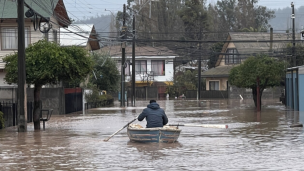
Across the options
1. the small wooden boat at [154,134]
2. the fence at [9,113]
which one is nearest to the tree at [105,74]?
the fence at [9,113]

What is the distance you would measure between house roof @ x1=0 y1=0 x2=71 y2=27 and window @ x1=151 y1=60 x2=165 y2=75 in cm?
3850

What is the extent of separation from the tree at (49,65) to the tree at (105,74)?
3206 cm

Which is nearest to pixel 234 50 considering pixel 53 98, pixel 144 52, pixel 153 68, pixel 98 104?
pixel 153 68

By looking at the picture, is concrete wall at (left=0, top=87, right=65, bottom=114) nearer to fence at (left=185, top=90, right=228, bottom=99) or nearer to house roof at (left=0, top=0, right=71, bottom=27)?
house roof at (left=0, top=0, right=71, bottom=27)

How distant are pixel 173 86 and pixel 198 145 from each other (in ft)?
192

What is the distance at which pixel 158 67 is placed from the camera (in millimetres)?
82312

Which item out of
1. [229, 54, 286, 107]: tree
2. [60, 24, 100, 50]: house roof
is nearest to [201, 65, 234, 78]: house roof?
[60, 24, 100, 50]: house roof

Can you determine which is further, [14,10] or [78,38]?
[78,38]

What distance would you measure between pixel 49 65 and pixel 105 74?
1345 inches

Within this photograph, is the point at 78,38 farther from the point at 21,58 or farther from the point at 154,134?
the point at 154,134

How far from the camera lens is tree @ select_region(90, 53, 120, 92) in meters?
57.2

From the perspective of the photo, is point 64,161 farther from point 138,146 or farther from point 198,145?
point 198,145

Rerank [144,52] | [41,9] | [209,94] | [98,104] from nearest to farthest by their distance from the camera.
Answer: [41,9] < [98,104] < [209,94] < [144,52]

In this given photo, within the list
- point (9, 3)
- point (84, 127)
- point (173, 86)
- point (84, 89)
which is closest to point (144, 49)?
point (173, 86)
